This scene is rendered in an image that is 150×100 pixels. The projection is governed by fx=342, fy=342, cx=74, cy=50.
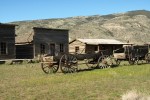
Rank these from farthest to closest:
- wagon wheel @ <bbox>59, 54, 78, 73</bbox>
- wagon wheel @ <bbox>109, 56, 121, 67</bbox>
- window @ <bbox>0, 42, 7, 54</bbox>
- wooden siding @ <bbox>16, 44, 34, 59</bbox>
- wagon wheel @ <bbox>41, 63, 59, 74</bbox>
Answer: wooden siding @ <bbox>16, 44, 34, 59</bbox> < window @ <bbox>0, 42, 7, 54</bbox> < wagon wheel @ <bbox>109, 56, 121, 67</bbox> < wagon wheel @ <bbox>41, 63, 59, 74</bbox> < wagon wheel @ <bbox>59, 54, 78, 73</bbox>

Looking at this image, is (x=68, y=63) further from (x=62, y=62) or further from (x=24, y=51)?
(x=24, y=51)

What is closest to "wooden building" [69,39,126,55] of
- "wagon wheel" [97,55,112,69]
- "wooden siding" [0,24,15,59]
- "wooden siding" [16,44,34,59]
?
"wooden siding" [16,44,34,59]

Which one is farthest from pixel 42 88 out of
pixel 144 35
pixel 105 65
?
pixel 144 35

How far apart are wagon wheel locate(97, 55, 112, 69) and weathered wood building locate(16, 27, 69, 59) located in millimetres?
13619

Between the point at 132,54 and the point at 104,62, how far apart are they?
3.40 metres

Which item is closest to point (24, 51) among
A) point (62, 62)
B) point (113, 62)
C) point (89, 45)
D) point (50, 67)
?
point (89, 45)

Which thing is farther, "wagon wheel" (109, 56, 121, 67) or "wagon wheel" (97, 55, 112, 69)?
"wagon wheel" (109, 56, 121, 67)

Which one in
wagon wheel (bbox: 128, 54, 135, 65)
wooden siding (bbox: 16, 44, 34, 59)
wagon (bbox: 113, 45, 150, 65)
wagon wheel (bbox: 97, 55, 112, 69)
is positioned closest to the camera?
wagon wheel (bbox: 97, 55, 112, 69)

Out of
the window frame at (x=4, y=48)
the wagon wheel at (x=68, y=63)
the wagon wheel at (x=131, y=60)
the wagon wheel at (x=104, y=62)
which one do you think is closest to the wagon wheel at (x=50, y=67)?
the wagon wheel at (x=68, y=63)

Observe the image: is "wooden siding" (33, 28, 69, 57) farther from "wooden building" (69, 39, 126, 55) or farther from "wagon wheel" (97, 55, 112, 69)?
"wagon wheel" (97, 55, 112, 69)

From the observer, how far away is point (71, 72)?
1983cm

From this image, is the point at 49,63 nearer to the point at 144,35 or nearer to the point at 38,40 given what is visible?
the point at 38,40

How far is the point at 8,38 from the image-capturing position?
1331 inches

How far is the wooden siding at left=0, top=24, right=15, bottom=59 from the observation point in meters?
33.2
